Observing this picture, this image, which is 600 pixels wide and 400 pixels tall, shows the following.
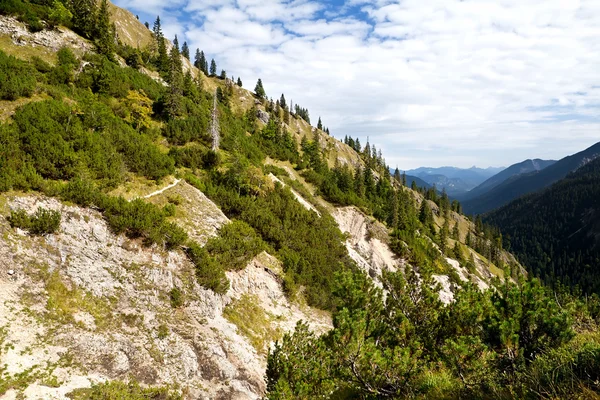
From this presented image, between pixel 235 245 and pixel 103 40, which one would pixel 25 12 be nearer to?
pixel 103 40

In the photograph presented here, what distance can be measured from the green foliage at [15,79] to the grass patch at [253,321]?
91.3 feet

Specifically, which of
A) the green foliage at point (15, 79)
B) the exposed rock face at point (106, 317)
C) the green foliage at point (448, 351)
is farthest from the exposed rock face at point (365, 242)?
the green foliage at point (15, 79)

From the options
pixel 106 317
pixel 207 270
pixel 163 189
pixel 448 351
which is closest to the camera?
pixel 448 351

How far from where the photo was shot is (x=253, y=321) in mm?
24438

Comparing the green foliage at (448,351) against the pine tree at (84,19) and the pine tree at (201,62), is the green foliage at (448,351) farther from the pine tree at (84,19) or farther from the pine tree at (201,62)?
the pine tree at (201,62)

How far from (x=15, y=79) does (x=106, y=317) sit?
26293 mm

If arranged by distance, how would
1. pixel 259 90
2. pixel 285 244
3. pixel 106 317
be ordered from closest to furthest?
pixel 106 317 → pixel 285 244 → pixel 259 90

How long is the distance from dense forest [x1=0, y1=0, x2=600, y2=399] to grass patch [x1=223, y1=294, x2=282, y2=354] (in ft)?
4.29

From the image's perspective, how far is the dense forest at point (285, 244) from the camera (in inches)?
332

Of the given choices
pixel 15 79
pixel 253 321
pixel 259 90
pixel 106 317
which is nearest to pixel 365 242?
pixel 253 321

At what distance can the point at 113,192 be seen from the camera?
25.9 metres

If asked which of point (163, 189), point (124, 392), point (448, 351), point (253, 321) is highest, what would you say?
point (163, 189)

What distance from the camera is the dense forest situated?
844 cm

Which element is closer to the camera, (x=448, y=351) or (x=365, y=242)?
(x=448, y=351)
